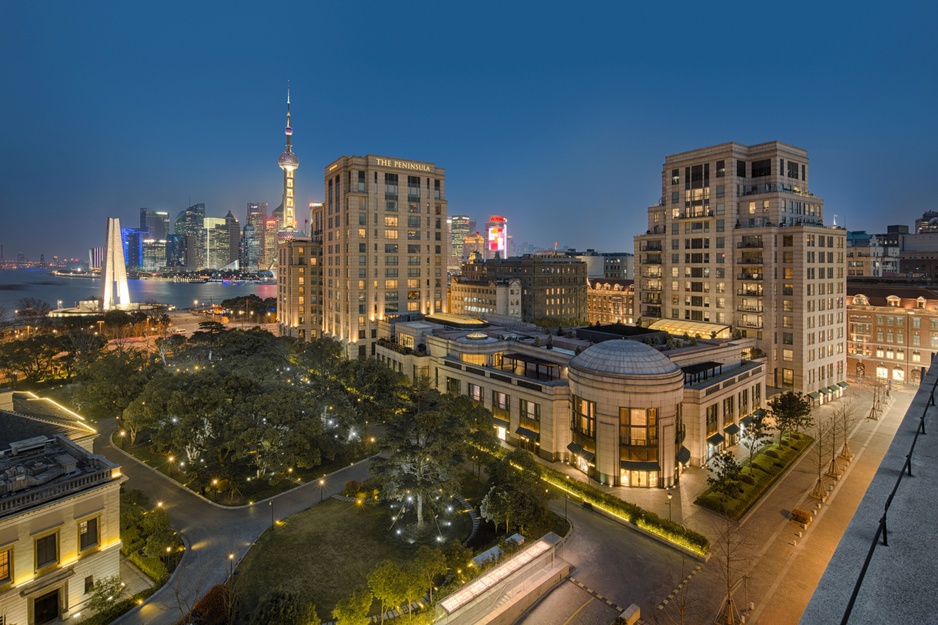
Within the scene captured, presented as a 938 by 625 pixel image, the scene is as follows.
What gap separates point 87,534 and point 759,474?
5501 cm

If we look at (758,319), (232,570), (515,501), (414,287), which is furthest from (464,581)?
(414,287)

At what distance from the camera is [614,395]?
4659cm

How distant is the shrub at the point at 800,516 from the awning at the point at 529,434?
23731 mm

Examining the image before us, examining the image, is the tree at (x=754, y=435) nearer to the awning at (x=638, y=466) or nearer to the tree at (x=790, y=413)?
the tree at (x=790, y=413)

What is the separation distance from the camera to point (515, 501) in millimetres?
37156

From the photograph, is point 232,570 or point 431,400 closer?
point 232,570

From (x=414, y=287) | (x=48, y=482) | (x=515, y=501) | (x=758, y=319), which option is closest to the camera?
(x=48, y=482)

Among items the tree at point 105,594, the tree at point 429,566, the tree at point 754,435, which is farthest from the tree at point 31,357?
the tree at point 754,435

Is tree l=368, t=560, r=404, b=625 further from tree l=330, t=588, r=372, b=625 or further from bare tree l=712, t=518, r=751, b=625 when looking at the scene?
bare tree l=712, t=518, r=751, b=625

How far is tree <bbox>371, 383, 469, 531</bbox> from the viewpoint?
38.1 metres

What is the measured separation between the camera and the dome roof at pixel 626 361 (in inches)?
1841

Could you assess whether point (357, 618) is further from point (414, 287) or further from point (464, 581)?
point (414, 287)

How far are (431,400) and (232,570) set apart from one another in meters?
23.9

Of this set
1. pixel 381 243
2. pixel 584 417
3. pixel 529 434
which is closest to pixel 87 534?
pixel 529 434
